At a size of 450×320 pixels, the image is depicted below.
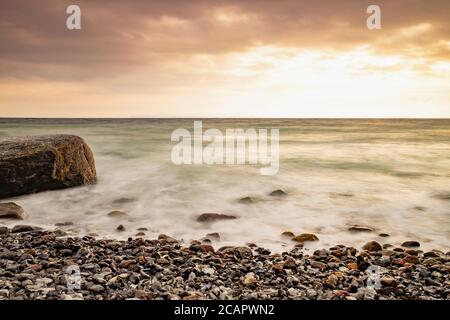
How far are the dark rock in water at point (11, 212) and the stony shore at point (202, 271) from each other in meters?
0.93

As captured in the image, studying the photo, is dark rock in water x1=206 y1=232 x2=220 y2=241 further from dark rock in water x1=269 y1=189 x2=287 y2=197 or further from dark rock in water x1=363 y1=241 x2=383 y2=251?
dark rock in water x1=269 y1=189 x2=287 y2=197

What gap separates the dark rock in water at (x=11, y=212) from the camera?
5.20 m

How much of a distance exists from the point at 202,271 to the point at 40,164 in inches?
165

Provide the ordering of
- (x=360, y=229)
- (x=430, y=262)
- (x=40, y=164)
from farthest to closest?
(x=40, y=164), (x=360, y=229), (x=430, y=262)

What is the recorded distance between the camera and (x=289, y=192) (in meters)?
7.24

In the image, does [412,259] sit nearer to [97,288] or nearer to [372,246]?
[372,246]

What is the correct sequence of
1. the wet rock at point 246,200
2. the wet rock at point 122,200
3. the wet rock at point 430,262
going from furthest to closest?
the wet rock at point 246,200
the wet rock at point 122,200
the wet rock at point 430,262

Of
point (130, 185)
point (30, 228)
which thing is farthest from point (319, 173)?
point (30, 228)

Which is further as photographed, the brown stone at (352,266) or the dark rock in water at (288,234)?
the dark rock in water at (288,234)

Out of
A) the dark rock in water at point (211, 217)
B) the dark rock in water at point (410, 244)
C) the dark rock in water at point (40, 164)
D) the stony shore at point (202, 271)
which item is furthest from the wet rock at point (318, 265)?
the dark rock in water at point (40, 164)

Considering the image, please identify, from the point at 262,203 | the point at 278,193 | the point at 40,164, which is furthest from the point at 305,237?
the point at 40,164

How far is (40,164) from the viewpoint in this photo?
20.9ft

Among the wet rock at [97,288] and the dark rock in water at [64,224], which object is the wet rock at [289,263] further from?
the dark rock in water at [64,224]

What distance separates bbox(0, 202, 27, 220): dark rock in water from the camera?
205 inches
